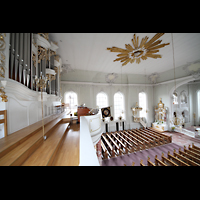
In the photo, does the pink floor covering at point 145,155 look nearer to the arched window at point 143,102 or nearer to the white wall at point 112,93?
the white wall at point 112,93

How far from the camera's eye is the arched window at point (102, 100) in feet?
30.8

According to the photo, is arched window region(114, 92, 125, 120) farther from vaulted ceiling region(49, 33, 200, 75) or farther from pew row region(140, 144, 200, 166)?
pew row region(140, 144, 200, 166)

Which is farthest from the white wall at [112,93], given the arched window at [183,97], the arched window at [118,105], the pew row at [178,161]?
the pew row at [178,161]

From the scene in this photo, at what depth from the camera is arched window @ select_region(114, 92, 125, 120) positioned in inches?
395

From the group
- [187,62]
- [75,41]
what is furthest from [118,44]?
[187,62]

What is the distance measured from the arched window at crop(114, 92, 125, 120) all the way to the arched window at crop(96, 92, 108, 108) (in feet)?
4.23

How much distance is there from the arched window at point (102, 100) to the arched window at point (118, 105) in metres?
1.29

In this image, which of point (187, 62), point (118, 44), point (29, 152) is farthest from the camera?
point (187, 62)

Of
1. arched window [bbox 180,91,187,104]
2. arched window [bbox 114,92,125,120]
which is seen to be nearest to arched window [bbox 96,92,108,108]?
arched window [bbox 114,92,125,120]

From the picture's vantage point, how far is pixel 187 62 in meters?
7.16

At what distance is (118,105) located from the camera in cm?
1016

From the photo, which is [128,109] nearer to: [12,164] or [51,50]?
[51,50]

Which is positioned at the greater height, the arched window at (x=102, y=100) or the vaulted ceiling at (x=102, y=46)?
the vaulted ceiling at (x=102, y=46)
